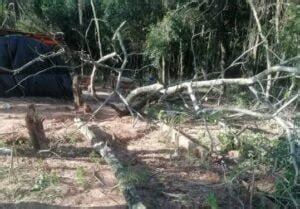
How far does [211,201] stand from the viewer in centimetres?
532

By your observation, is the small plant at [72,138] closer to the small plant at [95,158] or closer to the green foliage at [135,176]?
the small plant at [95,158]

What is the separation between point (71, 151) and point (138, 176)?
132 cm

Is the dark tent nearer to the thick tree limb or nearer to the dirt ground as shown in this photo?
the dirt ground

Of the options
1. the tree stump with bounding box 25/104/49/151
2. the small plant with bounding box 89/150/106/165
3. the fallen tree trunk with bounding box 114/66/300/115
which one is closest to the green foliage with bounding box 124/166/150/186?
the small plant with bounding box 89/150/106/165

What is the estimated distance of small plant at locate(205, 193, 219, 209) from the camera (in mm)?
5256

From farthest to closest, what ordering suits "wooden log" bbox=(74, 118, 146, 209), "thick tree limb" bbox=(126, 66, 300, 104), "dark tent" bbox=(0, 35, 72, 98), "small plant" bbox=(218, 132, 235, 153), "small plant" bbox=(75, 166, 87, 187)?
"dark tent" bbox=(0, 35, 72, 98)
"small plant" bbox=(218, 132, 235, 153)
"thick tree limb" bbox=(126, 66, 300, 104)
"small plant" bbox=(75, 166, 87, 187)
"wooden log" bbox=(74, 118, 146, 209)

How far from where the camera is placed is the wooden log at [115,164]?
5156mm

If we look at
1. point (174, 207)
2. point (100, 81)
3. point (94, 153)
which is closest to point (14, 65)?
point (100, 81)

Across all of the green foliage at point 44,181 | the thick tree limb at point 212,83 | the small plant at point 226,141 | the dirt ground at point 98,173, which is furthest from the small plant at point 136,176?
the small plant at point 226,141

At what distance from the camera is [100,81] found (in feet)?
50.4

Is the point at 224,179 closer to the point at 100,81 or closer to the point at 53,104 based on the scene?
the point at 53,104

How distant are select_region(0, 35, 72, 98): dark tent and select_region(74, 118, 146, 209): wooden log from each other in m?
3.78

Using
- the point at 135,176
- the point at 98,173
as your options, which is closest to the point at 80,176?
the point at 98,173

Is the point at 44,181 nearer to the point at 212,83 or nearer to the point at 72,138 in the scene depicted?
the point at 72,138
